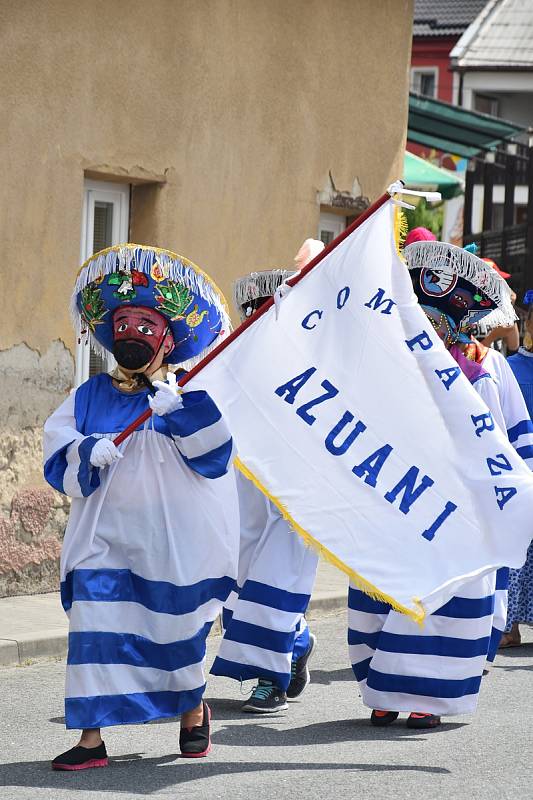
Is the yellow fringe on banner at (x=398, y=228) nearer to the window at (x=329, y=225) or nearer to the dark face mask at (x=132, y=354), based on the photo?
the dark face mask at (x=132, y=354)

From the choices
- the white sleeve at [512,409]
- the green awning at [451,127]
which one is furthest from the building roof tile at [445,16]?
the white sleeve at [512,409]

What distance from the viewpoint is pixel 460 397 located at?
605 cm

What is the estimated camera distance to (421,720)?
6.64 meters

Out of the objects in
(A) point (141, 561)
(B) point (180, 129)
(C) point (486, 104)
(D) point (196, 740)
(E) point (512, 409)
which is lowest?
(D) point (196, 740)

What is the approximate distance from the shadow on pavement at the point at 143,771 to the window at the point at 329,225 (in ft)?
22.8

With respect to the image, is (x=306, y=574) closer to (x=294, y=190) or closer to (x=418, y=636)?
(x=418, y=636)

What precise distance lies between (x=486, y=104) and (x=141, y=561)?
37.2m

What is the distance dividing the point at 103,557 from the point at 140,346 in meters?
0.77

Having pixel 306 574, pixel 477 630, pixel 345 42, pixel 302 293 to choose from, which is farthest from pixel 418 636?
pixel 345 42

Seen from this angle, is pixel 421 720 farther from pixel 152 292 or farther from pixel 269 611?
pixel 152 292

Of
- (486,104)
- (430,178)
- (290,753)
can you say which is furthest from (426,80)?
(290,753)

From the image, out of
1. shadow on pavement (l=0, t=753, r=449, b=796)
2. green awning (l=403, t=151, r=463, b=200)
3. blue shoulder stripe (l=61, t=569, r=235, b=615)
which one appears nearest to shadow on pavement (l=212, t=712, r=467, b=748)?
shadow on pavement (l=0, t=753, r=449, b=796)

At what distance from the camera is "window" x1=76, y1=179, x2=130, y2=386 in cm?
1024

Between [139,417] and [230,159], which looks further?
[230,159]
